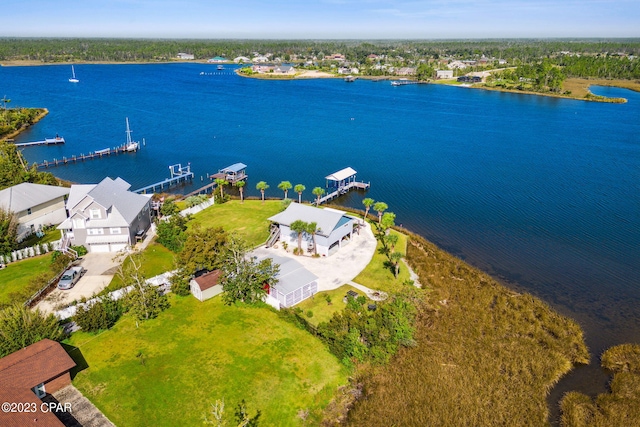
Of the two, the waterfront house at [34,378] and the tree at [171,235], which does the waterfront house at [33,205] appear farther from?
the waterfront house at [34,378]

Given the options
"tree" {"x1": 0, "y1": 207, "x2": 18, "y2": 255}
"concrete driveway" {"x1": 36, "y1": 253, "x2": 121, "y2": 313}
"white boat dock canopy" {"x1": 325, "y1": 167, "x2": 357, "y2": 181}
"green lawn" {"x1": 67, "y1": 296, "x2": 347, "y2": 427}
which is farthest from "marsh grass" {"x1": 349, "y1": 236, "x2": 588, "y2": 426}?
"tree" {"x1": 0, "y1": 207, "x2": 18, "y2": 255}

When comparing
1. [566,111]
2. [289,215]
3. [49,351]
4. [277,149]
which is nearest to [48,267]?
[49,351]

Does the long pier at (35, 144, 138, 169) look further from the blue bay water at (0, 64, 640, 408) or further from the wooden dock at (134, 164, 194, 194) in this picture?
the wooden dock at (134, 164, 194, 194)

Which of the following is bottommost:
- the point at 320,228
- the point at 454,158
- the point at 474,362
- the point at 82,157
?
the point at 474,362

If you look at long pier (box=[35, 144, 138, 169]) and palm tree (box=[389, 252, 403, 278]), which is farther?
long pier (box=[35, 144, 138, 169])

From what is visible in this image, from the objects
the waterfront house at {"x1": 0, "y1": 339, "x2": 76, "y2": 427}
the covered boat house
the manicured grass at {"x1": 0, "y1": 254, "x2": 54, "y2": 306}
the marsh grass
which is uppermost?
the covered boat house

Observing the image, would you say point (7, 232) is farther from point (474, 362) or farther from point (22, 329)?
point (474, 362)

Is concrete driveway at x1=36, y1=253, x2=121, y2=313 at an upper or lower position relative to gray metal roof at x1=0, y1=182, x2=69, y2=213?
lower

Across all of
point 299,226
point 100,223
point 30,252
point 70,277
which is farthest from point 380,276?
point 30,252
